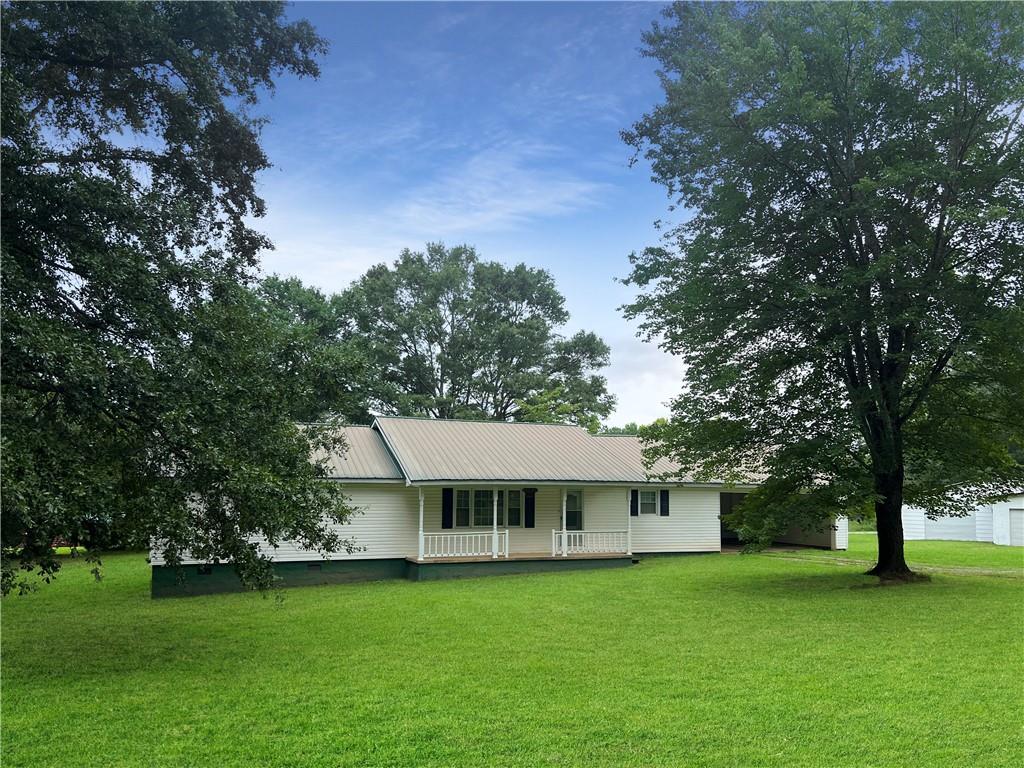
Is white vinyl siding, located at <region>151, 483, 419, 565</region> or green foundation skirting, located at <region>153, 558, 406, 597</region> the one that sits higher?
white vinyl siding, located at <region>151, 483, 419, 565</region>

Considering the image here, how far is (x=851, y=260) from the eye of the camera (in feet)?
51.6

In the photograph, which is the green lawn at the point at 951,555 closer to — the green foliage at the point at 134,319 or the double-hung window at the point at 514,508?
the double-hung window at the point at 514,508

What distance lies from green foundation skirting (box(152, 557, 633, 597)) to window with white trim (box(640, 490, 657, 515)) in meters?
4.10

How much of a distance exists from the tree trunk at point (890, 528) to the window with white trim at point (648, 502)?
7.73m

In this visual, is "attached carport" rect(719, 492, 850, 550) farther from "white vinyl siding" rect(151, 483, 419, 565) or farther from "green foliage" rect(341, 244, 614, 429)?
"green foliage" rect(341, 244, 614, 429)

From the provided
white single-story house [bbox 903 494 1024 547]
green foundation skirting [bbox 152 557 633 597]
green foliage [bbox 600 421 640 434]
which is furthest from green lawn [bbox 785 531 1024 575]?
green foliage [bbox 600 421 640 434]

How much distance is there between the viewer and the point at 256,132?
1219 cm

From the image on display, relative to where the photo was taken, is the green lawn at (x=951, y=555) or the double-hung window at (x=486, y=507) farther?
the double-hung window at (x=486, y=507)

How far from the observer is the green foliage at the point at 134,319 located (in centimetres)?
759

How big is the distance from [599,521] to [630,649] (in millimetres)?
12721

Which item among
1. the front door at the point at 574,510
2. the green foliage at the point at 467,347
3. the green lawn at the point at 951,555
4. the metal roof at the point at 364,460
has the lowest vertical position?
the green lawn at the point at 951,555

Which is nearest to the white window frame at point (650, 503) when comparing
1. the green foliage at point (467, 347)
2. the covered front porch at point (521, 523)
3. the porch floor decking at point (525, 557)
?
the covered front porch at point (521, 523)

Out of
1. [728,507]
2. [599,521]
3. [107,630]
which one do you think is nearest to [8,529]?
[107,630]

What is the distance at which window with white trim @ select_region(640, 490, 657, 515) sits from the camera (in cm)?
2342
